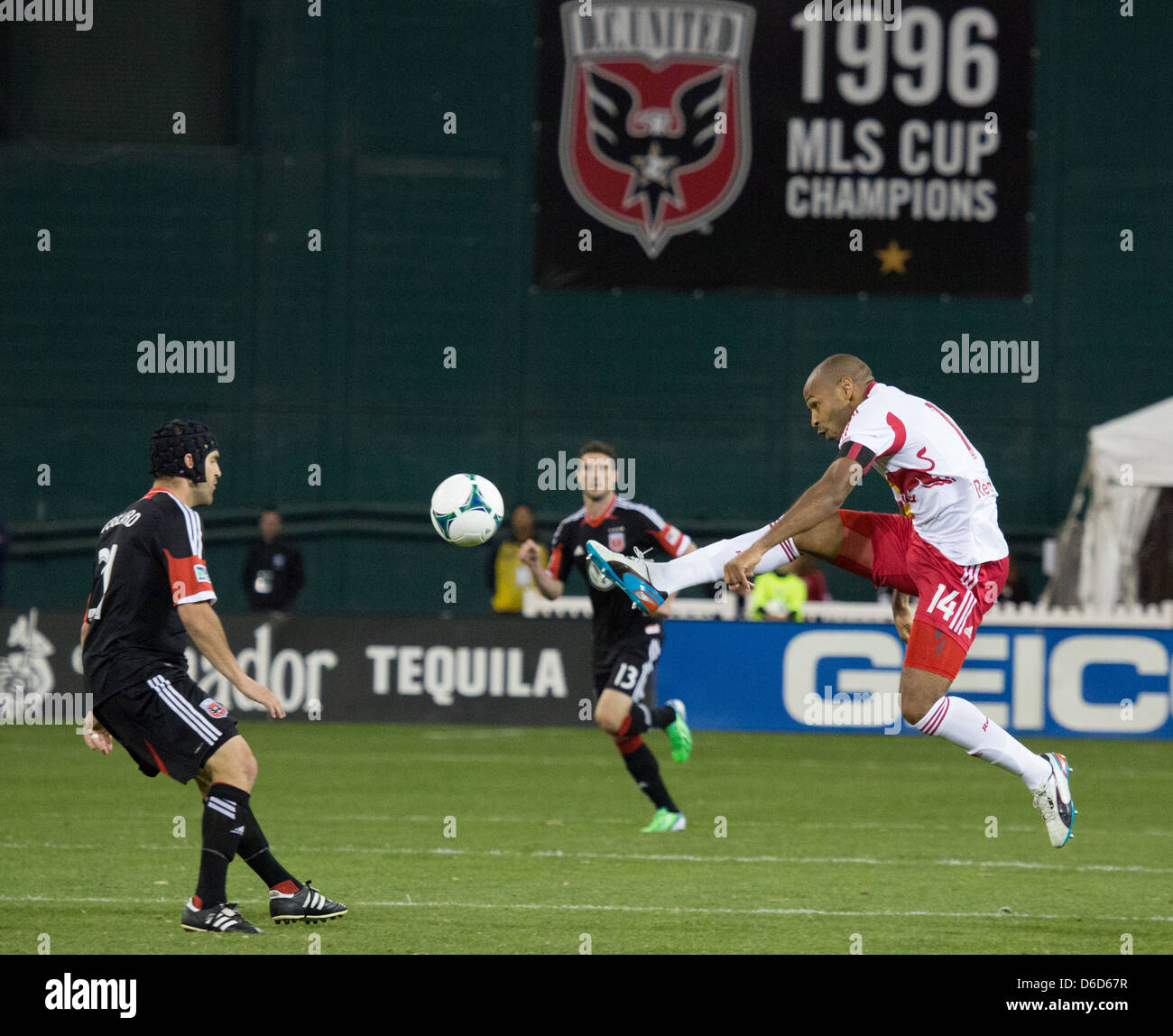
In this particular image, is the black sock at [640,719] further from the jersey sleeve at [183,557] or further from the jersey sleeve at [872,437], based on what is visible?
the jersey sleeve at [183,557]

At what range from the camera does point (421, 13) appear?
2456 cm

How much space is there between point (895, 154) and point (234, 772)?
17723mm

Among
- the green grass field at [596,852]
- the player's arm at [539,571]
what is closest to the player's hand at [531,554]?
the player's arm at [539,571]

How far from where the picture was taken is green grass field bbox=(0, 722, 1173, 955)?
7.46 meters

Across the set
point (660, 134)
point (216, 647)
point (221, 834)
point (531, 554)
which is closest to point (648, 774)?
point (531, 554)

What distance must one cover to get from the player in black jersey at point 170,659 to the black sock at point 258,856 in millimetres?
28

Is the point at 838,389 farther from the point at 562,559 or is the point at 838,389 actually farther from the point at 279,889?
the point at 562,559

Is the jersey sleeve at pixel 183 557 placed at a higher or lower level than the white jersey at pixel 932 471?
lower

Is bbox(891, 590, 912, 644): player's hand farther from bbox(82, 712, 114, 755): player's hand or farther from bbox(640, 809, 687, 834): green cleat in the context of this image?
bbox(82, 712, 114, 755): player's hand

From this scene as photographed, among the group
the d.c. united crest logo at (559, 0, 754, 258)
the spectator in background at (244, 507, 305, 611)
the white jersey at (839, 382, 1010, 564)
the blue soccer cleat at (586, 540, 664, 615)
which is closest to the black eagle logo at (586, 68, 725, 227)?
the d.c. united crest logo at (559, 0, 754, 258)

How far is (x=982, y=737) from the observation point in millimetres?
7961

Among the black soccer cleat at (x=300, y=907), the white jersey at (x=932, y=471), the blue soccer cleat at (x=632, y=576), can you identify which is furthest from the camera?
the blue soccer cleat at (x=632, y=576)

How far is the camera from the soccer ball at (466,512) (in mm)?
8961

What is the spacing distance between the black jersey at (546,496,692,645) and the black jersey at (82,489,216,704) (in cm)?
429
